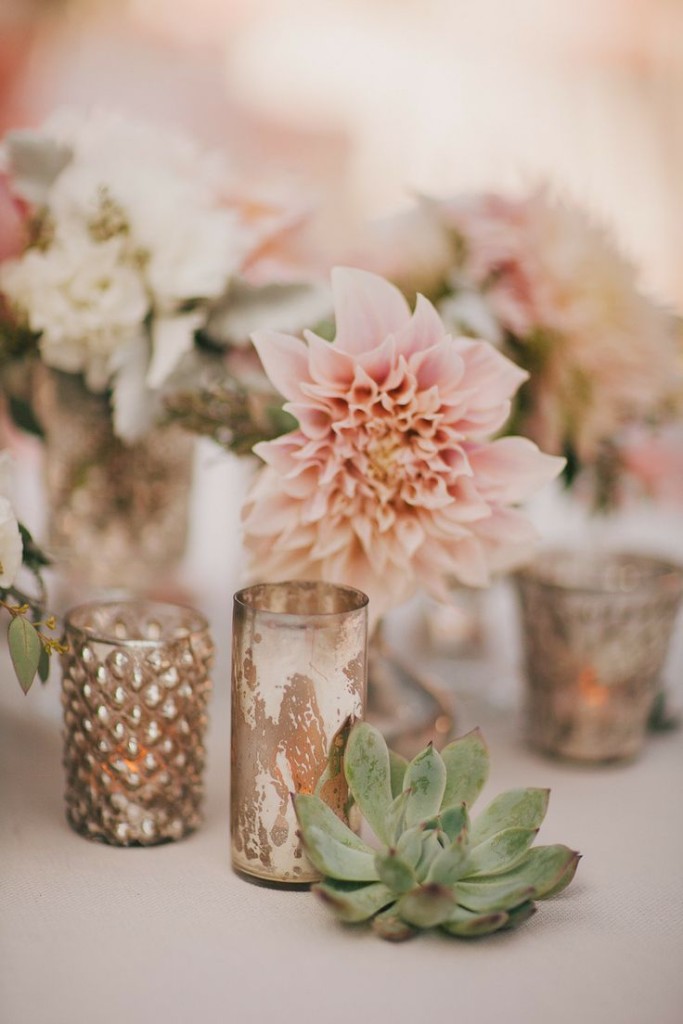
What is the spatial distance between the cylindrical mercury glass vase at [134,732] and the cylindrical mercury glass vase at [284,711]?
0.03m

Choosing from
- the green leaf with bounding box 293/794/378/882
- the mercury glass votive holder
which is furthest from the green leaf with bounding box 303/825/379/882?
the mercury glass votive holder

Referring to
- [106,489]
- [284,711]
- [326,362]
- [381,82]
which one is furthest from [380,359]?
[381,82]

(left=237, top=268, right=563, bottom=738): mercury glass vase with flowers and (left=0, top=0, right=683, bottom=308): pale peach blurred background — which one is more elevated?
(left=0, top=0, right=683, bottom=308): pale peach blurred background

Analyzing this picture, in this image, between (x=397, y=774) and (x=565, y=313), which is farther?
(x=565, y=313)

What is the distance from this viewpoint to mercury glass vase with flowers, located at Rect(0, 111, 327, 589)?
648mm

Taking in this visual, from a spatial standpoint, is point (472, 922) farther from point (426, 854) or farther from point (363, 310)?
point (363, 310)

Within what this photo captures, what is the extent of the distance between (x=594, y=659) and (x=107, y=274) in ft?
1.19

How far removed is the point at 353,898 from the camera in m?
0.44

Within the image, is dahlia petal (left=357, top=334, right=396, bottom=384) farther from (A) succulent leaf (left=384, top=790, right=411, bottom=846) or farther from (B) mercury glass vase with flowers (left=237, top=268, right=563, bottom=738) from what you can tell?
(A) succulent leaf (left=384, top=790, right=411, bottom=846)

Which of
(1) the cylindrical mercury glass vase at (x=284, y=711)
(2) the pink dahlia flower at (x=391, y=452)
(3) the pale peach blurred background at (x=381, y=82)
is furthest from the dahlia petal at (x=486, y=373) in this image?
(3) the pale peach blurred background at (x=381, y=82)

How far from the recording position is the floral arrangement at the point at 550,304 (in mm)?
681

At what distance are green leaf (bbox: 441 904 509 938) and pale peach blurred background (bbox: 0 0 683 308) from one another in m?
2.16

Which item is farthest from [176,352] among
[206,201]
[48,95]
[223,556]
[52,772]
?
[48,95]

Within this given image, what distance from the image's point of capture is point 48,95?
8.33ft
